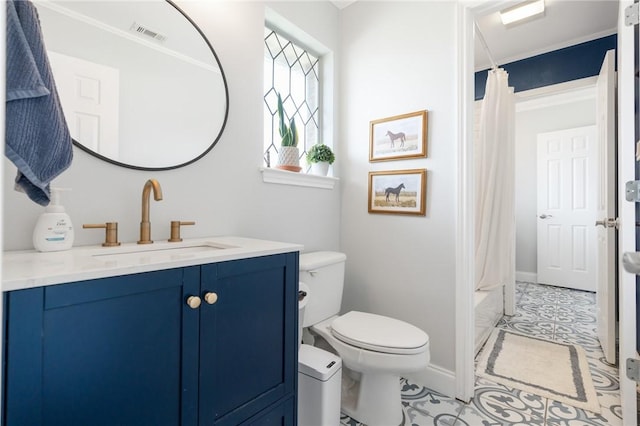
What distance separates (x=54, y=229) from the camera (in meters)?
0.98

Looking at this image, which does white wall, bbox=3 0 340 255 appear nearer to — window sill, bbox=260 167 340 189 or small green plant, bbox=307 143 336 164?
window sill, bbox=260 167 340 189

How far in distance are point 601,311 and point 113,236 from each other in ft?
9.86

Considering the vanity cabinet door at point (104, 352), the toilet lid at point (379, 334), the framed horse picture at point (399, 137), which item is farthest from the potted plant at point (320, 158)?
the vanity cabinet door at point (104, 352)

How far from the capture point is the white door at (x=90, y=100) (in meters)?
1.09

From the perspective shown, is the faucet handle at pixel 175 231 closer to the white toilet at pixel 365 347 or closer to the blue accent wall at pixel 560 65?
the white toilet at pixel 365 347

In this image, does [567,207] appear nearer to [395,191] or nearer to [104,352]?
[395,191]

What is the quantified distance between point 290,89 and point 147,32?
0.94 m

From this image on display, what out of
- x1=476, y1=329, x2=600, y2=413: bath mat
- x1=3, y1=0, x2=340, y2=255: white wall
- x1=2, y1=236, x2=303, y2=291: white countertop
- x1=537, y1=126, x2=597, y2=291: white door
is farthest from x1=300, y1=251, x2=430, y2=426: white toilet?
x1=537, y1=126, x2=597, y2=291: white door

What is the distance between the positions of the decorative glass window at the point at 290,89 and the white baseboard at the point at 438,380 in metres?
1.49

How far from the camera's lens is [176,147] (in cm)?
Result: 138

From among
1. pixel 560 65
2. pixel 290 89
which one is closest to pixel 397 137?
pixel 290 89

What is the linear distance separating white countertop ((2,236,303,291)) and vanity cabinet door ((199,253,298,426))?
4cm

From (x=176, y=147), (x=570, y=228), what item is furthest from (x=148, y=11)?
(x=570, y=228)

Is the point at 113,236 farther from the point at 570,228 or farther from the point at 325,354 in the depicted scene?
the point at 570,228
